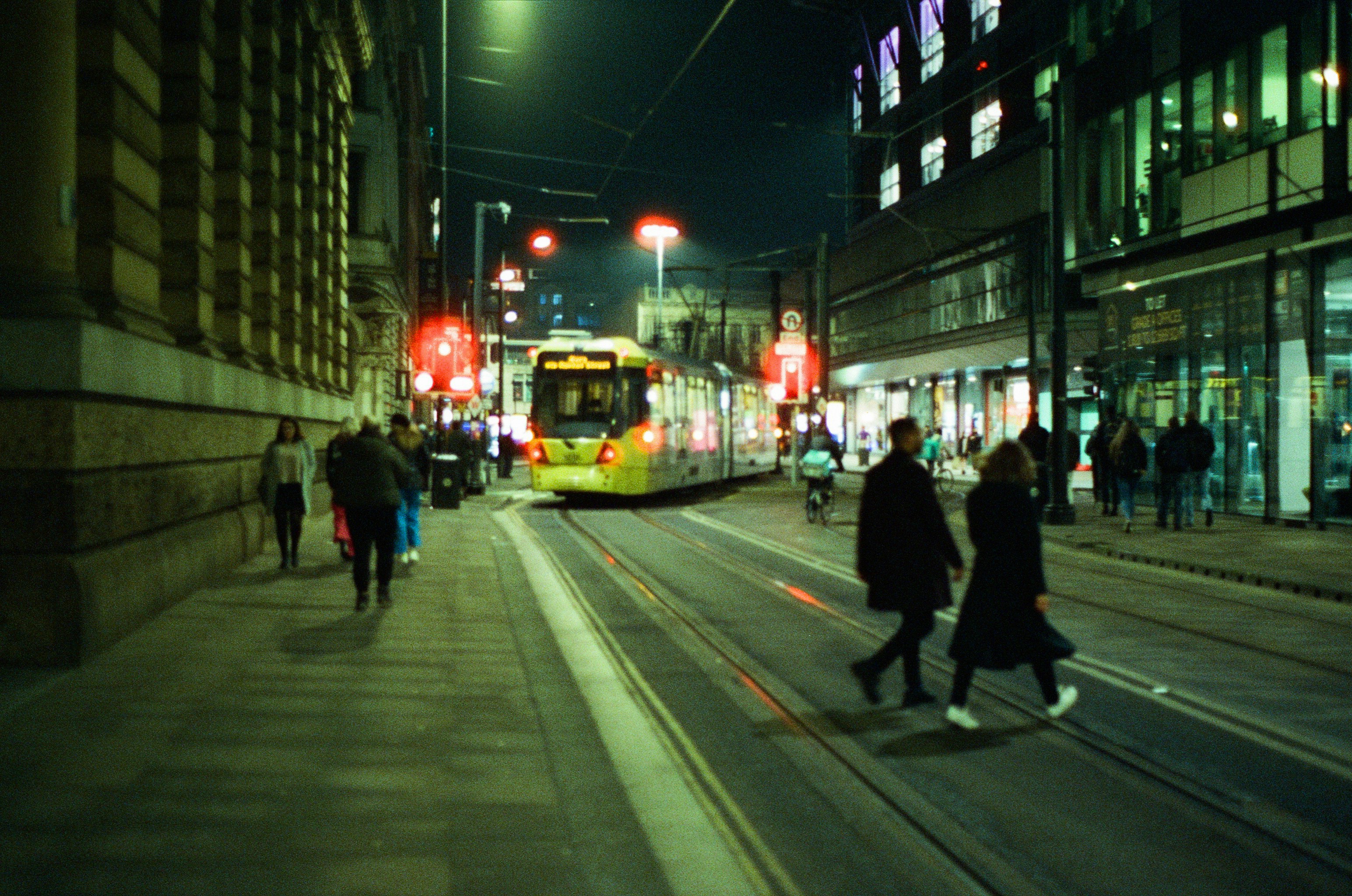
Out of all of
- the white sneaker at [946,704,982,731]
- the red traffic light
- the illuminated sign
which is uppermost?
the red traffic light

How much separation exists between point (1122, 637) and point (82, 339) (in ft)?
25.8

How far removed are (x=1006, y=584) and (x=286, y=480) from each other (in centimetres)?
905

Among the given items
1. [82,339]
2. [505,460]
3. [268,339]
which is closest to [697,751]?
[82,339]

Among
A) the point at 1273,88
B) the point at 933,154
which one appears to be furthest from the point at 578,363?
the point at 933,154

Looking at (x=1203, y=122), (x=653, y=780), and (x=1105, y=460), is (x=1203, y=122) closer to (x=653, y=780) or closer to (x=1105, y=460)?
(x=1105, y=460)

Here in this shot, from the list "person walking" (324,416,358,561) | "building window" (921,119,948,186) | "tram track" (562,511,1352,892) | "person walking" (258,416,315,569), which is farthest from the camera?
"building window" (921,119,948,186)

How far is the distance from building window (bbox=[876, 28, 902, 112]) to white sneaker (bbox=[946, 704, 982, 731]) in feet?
166

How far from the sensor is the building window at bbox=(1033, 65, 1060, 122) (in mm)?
41750

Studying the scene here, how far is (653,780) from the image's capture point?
610 centimetres

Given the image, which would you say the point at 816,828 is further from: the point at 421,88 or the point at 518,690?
the point at 421,88

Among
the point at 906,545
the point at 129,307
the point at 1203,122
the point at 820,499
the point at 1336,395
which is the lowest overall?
the point at 820,499

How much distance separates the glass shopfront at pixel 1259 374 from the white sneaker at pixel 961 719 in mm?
15961

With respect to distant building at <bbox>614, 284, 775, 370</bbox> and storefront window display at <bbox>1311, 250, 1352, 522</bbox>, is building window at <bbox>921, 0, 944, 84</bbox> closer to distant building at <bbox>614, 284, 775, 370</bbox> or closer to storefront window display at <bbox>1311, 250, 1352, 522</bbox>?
storefront window display at <bbox>1311, 250, 1352, 522</bbox>

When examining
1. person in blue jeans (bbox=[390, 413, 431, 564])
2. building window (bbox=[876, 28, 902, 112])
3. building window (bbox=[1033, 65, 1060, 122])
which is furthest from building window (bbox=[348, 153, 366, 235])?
building window (bbox=[876, 28, 902, 112])
